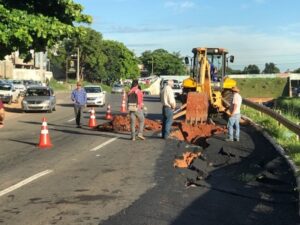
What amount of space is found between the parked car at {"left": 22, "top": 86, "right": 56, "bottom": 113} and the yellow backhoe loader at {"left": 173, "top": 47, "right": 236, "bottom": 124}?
9.87 m

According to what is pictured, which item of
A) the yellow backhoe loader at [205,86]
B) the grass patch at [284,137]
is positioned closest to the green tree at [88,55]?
the yellow backhoe loader at [205,86]

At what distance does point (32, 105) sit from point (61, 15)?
34.9 feet

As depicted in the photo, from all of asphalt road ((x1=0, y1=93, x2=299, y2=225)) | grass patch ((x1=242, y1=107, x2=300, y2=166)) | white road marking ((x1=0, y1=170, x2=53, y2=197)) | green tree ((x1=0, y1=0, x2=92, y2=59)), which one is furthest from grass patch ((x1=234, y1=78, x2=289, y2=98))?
white road marking ((x1=0, y1=170, x2=53, y2=197))

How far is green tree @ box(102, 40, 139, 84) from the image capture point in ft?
380

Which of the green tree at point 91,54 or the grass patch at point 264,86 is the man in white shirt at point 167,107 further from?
the green tree at point 91,54

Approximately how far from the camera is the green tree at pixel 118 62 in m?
116

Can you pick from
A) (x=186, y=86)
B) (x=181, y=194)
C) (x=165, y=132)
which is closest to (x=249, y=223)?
(x=181, y=194)

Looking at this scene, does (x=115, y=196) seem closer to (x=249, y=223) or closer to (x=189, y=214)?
(x=189, y=214)

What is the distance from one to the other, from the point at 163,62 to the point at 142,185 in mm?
170071

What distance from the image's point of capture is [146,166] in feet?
38.2

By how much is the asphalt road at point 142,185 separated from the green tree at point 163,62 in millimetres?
162788

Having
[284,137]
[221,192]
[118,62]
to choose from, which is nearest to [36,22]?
[284,137]

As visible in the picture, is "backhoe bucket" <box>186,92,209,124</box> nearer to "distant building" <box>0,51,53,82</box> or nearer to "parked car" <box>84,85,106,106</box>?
"parked car" <box>84,85,106,106</box>

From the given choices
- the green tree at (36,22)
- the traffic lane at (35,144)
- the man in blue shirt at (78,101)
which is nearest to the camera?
the traffic lane at (35,144)
